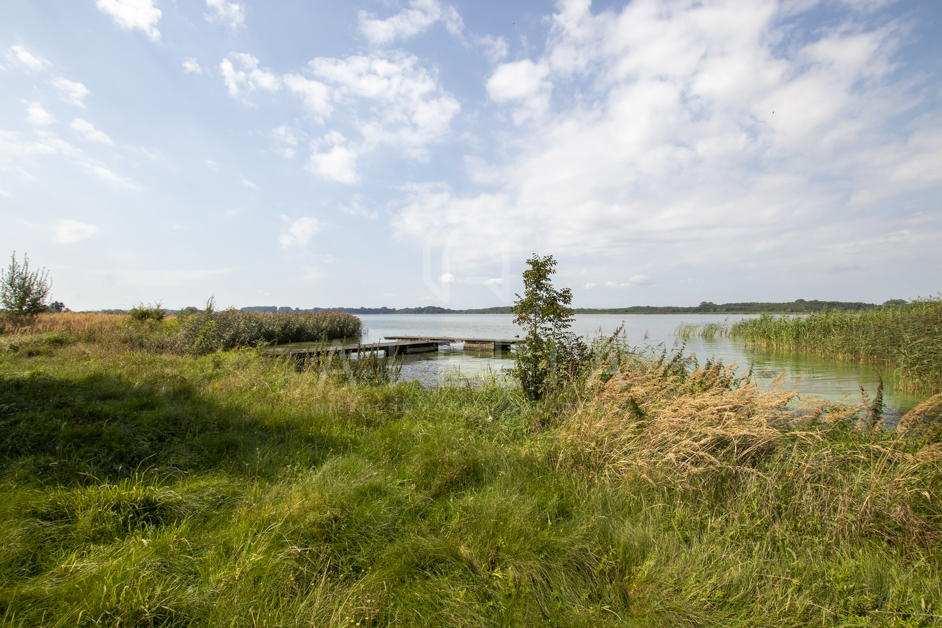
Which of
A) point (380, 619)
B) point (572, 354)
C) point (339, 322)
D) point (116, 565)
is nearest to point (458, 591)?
point (380, 619)

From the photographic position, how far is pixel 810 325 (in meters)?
17.1

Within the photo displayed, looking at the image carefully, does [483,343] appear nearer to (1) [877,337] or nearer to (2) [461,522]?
(1) [877,337]

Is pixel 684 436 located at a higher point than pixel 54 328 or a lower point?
lower

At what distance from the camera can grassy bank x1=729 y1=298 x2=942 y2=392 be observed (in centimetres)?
923

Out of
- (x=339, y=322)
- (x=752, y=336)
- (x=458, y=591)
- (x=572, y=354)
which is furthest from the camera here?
(x=339, y=322)

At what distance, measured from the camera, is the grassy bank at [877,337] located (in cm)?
923

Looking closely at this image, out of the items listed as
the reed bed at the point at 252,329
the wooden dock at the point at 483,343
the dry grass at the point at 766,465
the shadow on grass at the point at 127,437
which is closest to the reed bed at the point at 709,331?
the wooden dock at the point at 483,343

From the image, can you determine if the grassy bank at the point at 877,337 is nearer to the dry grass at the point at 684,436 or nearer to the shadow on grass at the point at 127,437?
the dry grass at the point at 684,436

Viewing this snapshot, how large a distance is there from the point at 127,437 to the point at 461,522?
3.42 metres

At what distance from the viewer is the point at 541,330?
6.17 meters

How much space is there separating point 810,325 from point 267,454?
2151 cm

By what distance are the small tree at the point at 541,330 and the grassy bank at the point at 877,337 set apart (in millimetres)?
9322

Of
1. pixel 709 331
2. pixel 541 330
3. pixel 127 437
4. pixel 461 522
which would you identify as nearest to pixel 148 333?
pixel 127 437

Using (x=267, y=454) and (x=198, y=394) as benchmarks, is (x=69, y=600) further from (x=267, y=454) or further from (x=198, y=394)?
(x=198, y=394)
